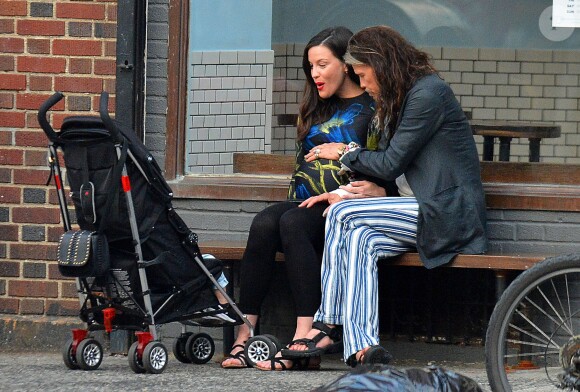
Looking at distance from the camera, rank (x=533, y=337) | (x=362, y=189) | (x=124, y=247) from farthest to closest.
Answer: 1. (x=362, y=189)
2. (x=124, y=247)
3. (x=533, y=337)

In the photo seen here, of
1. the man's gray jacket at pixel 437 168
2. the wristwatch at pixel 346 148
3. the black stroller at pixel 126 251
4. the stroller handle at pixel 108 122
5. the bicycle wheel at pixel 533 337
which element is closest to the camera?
the bicycle wheel at pixel 533 337

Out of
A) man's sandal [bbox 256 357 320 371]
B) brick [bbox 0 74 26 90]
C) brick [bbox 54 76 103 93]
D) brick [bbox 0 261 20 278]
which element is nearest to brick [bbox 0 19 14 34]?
brick [bbox 0 74 26 90]

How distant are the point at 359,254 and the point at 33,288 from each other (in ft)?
6.22

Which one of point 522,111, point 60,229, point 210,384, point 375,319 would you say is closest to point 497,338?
point 375,319

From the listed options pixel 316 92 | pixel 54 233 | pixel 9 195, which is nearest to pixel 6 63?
pixel 9 195

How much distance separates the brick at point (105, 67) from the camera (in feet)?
19.5

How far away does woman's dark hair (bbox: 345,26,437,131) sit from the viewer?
525cm

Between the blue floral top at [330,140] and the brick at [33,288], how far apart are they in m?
1.38

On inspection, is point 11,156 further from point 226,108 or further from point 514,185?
point 514,185

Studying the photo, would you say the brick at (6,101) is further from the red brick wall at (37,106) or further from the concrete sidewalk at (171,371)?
the concrete sidewalk at (171,371)

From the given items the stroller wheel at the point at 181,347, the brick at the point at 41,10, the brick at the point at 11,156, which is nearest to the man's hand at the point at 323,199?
the stroller wheel at the point at 181,347

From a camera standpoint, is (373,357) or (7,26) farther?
(7,26)

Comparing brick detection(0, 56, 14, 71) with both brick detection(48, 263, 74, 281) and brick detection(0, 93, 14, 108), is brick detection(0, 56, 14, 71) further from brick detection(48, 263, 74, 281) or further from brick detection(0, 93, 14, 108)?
brick detection(48, 263, 74, 281)

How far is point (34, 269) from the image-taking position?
6.10 metres
